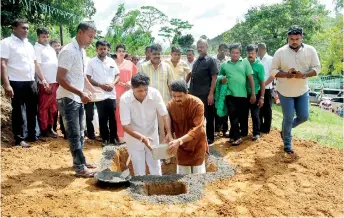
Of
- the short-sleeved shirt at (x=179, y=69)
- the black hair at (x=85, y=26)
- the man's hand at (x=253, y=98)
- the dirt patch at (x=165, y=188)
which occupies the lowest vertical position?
the dirt patch at (x=165, y=188)

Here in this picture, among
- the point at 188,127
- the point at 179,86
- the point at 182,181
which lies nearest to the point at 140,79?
the point at 179,86

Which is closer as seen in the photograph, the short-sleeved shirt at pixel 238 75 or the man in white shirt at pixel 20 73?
the man in white shirt at pixel 20 73

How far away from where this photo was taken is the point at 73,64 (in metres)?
Result: 4.08

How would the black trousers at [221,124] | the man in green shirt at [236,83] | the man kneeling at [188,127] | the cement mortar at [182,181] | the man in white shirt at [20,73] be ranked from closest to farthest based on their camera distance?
the cement mortar at [182,181], the man kneeling at [188,127], the man in white shirt at [20,73], the man in green shirt at [236,83], the black trousers at [221,124]

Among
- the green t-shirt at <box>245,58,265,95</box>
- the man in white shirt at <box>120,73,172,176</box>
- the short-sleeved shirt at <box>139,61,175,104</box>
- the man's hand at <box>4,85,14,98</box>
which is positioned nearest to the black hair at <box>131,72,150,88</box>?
the man in white shirt at <box>120,73,172,176</box>

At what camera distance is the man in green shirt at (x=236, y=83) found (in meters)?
6.04

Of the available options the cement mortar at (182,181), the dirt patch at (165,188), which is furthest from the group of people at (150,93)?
the dirt patch at (165,188)

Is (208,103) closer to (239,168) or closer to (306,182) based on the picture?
(239,168)

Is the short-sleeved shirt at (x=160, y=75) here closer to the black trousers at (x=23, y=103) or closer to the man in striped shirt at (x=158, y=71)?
the man in striped shirt at (x=158, y=71)

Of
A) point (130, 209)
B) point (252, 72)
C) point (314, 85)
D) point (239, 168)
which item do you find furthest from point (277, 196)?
point (314, 85)

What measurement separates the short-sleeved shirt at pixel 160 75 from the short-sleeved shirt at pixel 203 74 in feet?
1.58

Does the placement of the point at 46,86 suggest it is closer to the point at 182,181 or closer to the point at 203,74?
the point at 203,74

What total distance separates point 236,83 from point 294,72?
1.26m

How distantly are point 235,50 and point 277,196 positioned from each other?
2891 millimetres
